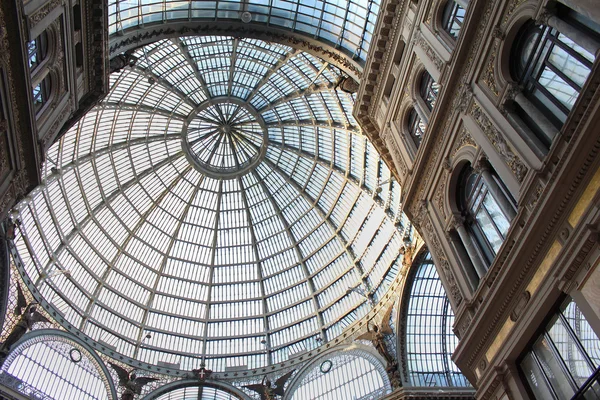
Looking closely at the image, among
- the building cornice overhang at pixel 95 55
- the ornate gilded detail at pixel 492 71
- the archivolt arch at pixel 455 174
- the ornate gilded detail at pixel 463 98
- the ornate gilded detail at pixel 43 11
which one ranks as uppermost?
the building cornice overhang at pixel 95 55

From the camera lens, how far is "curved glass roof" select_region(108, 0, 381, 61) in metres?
24.2

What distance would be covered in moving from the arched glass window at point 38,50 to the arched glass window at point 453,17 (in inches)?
522

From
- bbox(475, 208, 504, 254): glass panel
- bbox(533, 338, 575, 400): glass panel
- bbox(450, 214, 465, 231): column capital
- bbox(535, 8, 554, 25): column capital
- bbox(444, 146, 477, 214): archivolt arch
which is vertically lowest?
bbox(533, 338, 575, 400): glass panel

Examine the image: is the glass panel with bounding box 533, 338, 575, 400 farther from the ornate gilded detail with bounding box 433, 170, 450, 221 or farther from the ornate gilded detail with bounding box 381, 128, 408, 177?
the ornate gilded detail with bounding box 381, 128, 408, 177

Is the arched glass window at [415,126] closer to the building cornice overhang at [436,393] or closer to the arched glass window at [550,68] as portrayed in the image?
the arched glass window at [550,68]

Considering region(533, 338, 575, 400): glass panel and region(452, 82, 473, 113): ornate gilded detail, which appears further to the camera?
region(452, 82, 473, 113): ornate gilded detail

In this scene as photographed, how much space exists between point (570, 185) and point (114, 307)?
3532cm

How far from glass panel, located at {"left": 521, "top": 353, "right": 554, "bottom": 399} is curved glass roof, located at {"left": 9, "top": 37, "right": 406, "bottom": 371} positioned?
64.1 feet

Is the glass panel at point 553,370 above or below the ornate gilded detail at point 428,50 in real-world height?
below

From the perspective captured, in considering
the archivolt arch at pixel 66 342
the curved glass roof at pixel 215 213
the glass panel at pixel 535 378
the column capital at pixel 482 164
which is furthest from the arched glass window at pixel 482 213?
the archivolt arch at pixel 66 342

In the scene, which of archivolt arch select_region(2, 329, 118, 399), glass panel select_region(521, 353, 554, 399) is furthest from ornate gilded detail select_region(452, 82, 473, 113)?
archivolt arch select_region(2, 329, 118, 399)

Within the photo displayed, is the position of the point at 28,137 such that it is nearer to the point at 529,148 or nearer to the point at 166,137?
the point at 529,148

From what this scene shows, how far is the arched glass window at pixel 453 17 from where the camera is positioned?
53.7ft

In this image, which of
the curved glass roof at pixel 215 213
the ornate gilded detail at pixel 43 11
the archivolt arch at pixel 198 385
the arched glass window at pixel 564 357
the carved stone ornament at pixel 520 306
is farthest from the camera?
the archivolt arch at pixel 198 385
